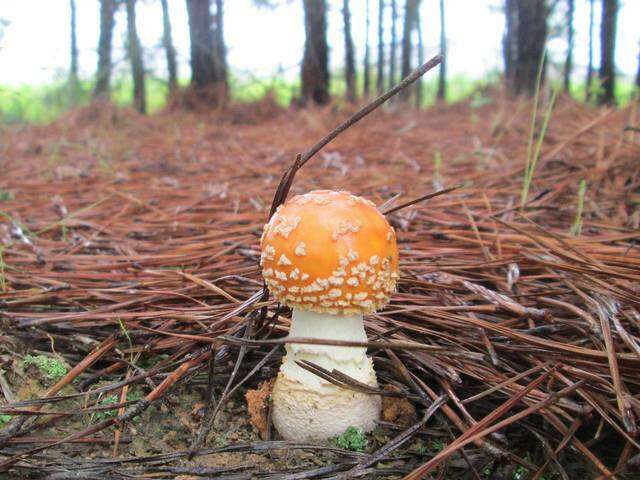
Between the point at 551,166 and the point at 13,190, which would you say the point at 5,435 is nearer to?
the point at 13,190

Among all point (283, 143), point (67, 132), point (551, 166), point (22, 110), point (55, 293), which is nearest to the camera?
point (55, 293)

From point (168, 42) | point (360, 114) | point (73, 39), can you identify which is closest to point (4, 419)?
point (360, 114)

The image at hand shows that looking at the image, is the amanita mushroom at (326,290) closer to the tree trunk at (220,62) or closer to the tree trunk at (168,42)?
the tree trunk at (220,62)

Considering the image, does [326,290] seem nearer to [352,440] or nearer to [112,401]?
[352,440]

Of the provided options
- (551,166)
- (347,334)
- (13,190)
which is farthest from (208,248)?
(551,166)

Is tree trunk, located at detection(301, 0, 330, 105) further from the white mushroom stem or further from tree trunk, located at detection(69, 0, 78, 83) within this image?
the white mushroom stem

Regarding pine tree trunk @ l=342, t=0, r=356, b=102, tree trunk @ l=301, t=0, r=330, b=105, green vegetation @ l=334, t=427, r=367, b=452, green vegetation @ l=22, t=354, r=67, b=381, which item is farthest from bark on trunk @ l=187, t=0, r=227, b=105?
green vegetation @ l=334, t=427, r=367, b=452
